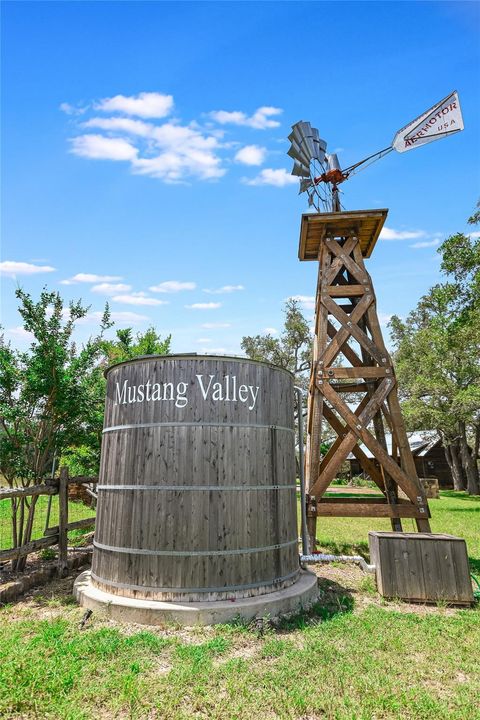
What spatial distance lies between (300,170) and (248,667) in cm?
1119

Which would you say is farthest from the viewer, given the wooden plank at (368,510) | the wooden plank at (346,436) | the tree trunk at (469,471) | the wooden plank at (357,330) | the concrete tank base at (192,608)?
the tree trunk at (469,471)

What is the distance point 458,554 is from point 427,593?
82 cm

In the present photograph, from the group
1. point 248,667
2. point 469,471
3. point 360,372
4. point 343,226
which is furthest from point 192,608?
point 469,471

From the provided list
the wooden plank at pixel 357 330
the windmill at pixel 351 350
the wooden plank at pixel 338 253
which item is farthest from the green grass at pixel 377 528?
the wooden plank at pixel 338 253

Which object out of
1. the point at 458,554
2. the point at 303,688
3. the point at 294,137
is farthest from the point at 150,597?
the point at 294,137

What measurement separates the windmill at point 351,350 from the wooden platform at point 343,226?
0.03 metres

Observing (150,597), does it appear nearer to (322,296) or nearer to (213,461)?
(213,461)

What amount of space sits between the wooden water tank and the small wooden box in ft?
5.06

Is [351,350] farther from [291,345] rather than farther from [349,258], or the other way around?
[291,345]

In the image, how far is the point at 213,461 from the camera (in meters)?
6.50

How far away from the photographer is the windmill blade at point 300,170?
1153 centimetres

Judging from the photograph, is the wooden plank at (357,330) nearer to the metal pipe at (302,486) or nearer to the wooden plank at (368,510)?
the metal pipe at (302,486)

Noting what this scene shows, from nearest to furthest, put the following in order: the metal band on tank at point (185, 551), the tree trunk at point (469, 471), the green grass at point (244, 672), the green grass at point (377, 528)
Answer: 1. the green grass at point (244, 672)
2. the metal band on tank at point (185, 551)
3. the green grass at point (377, 528)
4. the tree trunk at point (469, 471)

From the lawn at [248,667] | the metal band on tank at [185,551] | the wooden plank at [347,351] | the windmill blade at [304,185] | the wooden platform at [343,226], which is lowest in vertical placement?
the lawn at [248,667]
